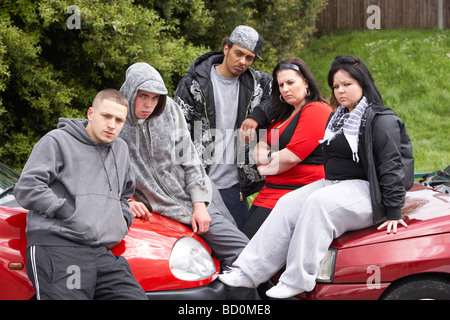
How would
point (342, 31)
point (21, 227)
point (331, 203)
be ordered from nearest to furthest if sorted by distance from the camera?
point (21, 227), point (331, 203), point (342, 31)

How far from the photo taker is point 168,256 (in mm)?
3115

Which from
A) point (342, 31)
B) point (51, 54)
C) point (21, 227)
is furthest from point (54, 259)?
point (342, 31)

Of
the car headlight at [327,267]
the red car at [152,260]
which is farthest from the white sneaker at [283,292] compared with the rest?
the red car at [152,260]

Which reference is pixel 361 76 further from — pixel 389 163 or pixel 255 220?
pixel 255 220

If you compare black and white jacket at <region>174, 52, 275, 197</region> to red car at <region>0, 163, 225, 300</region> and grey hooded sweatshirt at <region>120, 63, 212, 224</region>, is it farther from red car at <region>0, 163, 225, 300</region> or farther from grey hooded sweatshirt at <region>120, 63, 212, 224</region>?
red car at <region>0, 163, 225, 300</region>

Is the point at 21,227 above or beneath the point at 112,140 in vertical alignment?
beneath

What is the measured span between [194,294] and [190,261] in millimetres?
202

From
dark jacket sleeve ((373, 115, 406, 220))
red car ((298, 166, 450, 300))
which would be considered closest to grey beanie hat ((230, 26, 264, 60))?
dark jacket sleeve ((373, 115, 406, 220))

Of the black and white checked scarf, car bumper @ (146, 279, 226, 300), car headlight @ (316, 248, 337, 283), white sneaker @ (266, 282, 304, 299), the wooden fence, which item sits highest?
the wooden fence

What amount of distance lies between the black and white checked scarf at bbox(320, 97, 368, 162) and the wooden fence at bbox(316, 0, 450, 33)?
14.2 meters

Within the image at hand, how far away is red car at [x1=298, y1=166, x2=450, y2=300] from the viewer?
2.97 m
